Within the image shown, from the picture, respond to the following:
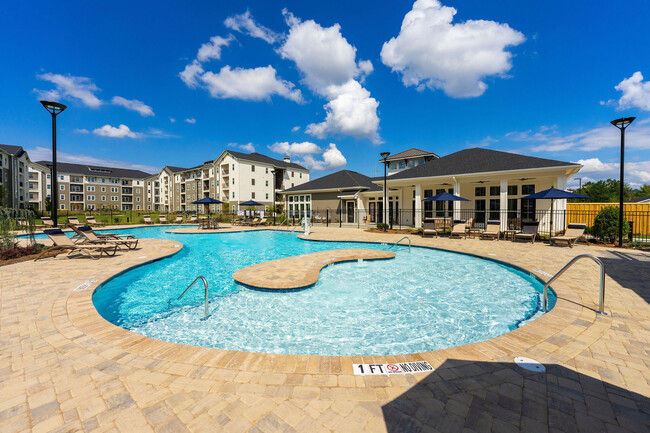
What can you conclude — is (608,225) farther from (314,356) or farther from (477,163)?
(314,356)

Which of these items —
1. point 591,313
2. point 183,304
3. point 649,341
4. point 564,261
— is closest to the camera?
point 649,341

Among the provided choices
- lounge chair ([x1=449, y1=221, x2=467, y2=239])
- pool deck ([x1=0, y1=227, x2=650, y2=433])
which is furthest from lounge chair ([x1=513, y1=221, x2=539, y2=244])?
pool deck ([x1=0, y1=227, x2=650, y2=433])

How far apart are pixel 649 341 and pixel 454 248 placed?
8.21 meters

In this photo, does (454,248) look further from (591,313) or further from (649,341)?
(649,341)

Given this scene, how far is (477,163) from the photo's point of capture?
18656 mm

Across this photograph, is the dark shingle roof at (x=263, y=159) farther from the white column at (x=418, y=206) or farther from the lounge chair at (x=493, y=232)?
the lounge chair at (x=493, y=232)

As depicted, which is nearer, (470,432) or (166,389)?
(470,432)

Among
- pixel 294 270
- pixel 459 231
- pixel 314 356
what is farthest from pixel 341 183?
pixel 314 356

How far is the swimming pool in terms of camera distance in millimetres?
4383

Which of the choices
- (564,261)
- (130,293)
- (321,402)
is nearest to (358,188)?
(564,261)

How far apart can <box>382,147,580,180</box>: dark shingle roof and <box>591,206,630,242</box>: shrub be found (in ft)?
10.8

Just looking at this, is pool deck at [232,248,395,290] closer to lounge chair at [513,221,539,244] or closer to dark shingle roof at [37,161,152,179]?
lounge chair at [513,221,539,244]

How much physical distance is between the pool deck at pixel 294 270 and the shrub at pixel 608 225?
11.0 m

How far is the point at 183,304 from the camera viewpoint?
5.89 meters
